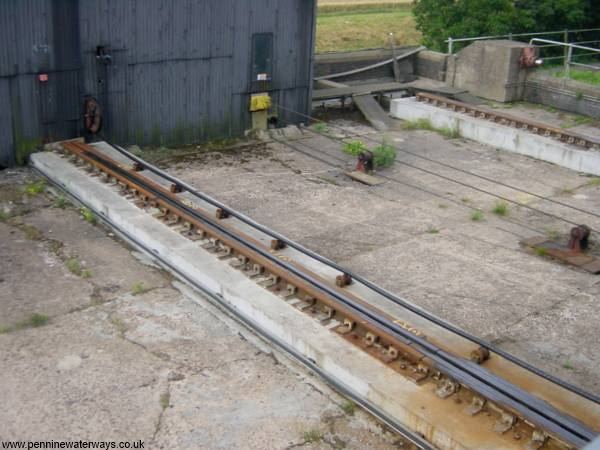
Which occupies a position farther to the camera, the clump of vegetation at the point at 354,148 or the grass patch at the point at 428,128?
the grass patch at the point at 428,128

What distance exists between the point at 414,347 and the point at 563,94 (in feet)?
44.7

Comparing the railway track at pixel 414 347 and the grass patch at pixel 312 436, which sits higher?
the railway track at pixel 414 347

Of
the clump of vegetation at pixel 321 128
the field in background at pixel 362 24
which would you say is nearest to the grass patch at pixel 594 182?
the clump of vegetation at pixel 321 128

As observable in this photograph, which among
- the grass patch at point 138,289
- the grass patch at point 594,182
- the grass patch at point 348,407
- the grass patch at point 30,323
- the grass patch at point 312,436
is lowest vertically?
the grass patch at point 312,436

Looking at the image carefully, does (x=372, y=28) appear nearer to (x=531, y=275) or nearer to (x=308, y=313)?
(x=531, y=275)

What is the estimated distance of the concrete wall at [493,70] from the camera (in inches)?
773

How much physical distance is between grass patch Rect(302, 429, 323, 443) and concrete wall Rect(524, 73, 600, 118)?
1427cm

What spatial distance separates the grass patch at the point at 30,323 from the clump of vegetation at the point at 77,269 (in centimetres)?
117

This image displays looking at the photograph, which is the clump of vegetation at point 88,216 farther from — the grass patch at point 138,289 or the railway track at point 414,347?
the grass patch at point 138,289

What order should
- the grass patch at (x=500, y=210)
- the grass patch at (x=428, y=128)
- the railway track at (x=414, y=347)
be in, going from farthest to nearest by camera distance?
the grass patch at (x=428, y=128) < the grass patch at (x=500, y=210) < the railway track at (x=414, y=347)

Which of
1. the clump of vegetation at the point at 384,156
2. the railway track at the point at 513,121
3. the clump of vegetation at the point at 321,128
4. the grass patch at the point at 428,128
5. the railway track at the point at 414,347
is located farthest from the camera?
the grass patch at the point at 428,128

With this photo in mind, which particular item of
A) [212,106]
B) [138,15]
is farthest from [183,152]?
[138,15]

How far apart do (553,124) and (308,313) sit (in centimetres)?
1164

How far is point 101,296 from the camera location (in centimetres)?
909
